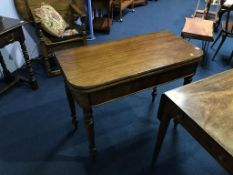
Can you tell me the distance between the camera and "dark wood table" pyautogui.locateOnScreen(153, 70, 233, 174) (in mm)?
828

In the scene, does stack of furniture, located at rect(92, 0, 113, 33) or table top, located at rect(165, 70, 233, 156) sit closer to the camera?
table top, located at rect(165, 70, 233, 156)

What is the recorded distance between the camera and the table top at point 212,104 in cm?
84

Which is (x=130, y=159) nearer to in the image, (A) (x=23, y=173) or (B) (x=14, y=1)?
(A) (x=23, y=173)

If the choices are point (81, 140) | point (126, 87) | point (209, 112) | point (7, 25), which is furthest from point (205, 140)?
point (7, 25)

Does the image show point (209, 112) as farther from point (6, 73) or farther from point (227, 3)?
point (227, 3)

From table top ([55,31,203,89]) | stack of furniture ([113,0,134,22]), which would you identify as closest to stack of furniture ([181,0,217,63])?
table top ([55,31,203,89])

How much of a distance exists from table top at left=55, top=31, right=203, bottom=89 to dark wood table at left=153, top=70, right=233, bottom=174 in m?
0.25

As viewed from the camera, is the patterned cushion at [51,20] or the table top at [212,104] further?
the patterned cushion at [51,20]

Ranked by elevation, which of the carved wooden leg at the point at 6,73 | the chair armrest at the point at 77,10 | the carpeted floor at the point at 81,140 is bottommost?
the carpeted floor at the point at 81,140

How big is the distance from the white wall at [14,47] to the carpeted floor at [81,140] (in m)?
0.38

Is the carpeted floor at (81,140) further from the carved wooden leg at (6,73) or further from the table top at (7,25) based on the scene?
the table top at (7,25)

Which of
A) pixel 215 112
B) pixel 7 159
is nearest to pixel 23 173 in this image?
pixel 7 159

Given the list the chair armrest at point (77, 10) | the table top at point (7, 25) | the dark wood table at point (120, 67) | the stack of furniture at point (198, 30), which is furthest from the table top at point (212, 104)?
the chair armrest at point (77, 10)

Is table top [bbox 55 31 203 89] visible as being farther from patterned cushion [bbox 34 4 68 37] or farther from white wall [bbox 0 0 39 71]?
white wall [bbox 0 0 39 71]
